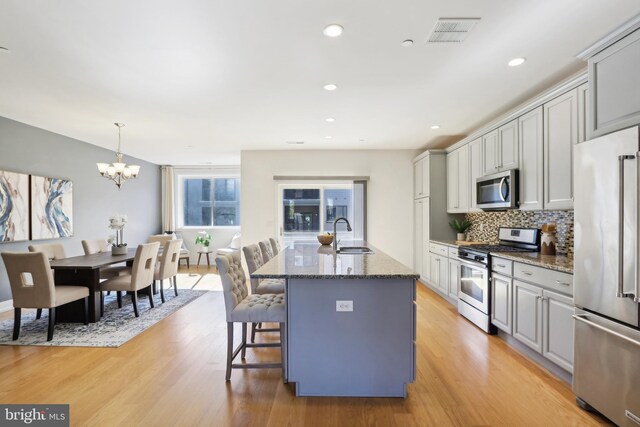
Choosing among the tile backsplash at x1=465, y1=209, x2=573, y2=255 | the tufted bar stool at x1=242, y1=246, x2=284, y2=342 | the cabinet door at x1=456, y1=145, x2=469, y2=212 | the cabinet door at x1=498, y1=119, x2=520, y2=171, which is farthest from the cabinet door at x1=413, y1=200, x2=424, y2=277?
the tufted bar stool at x1=242, y1=246, x2=284, y2=342

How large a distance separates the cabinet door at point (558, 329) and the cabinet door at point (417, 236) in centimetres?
321

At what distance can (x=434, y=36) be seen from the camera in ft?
7.73

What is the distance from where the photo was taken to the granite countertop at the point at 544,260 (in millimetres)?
2424

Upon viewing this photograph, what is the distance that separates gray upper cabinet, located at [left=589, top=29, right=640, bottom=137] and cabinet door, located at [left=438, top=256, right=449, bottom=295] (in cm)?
283

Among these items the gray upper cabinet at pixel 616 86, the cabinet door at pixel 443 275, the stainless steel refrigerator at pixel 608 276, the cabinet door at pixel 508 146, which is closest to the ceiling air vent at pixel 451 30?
the gray upper cabinet at pixel 616 86

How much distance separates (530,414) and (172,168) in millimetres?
Answer: 8371

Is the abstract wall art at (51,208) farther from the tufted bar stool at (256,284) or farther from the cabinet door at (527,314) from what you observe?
the cabinet door at (527,314)

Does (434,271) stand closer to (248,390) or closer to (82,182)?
(248,390)

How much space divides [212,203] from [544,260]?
7.48m

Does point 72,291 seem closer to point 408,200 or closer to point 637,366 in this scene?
point 637,366

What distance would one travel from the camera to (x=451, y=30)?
7.47 feet

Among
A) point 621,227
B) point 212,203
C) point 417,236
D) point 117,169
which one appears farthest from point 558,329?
point 212,203

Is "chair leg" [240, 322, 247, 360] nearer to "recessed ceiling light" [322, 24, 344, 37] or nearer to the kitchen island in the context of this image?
the kitchen island

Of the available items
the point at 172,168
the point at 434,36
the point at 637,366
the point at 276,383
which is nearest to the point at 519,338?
the point at 637,366
